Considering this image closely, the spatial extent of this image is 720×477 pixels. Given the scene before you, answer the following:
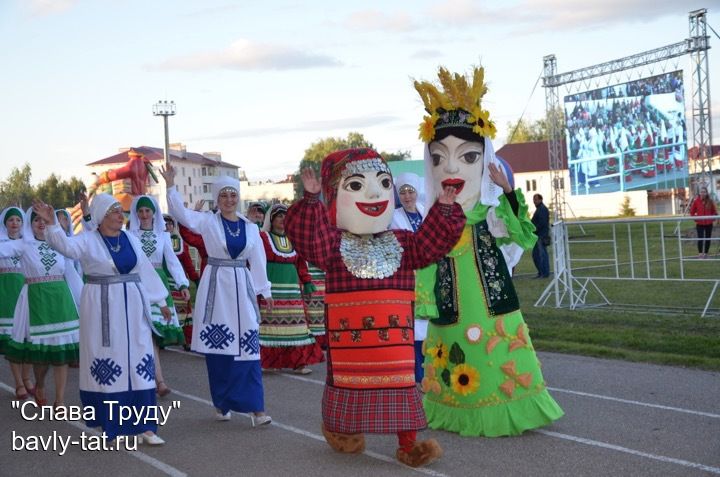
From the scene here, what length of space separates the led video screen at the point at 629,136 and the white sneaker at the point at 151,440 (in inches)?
1177

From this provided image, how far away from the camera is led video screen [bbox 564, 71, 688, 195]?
3403 centimetres

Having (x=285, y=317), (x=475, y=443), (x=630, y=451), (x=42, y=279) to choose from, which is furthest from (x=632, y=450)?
(x=42, y=279)

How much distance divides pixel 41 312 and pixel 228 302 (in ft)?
7.13

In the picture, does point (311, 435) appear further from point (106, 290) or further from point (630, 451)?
point (630, 451)

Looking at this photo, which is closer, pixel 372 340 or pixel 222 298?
pixel 372 340

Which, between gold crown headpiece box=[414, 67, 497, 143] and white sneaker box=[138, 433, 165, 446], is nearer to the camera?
white sneaker box=[138, 433, 165, 446]

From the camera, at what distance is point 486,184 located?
24.1ft

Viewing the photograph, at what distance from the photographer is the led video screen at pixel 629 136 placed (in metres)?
34.0

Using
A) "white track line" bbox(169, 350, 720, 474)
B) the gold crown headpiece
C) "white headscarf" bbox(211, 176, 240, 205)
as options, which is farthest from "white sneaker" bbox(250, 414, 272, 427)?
the gold crown headpiece

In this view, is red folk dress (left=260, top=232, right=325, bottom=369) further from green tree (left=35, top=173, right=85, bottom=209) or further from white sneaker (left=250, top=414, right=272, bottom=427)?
green tree (left=35, top=173, right=85, bottom=209)

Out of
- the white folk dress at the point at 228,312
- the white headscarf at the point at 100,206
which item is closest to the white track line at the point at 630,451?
the white folk dress at the point at 228,312

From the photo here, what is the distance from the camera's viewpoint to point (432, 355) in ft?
24.1

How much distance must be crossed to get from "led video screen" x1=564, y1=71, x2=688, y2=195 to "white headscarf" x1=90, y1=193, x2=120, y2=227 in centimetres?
2956

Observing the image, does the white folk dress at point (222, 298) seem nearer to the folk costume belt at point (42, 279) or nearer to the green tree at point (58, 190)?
the folk costume belt at point (42, 279)
